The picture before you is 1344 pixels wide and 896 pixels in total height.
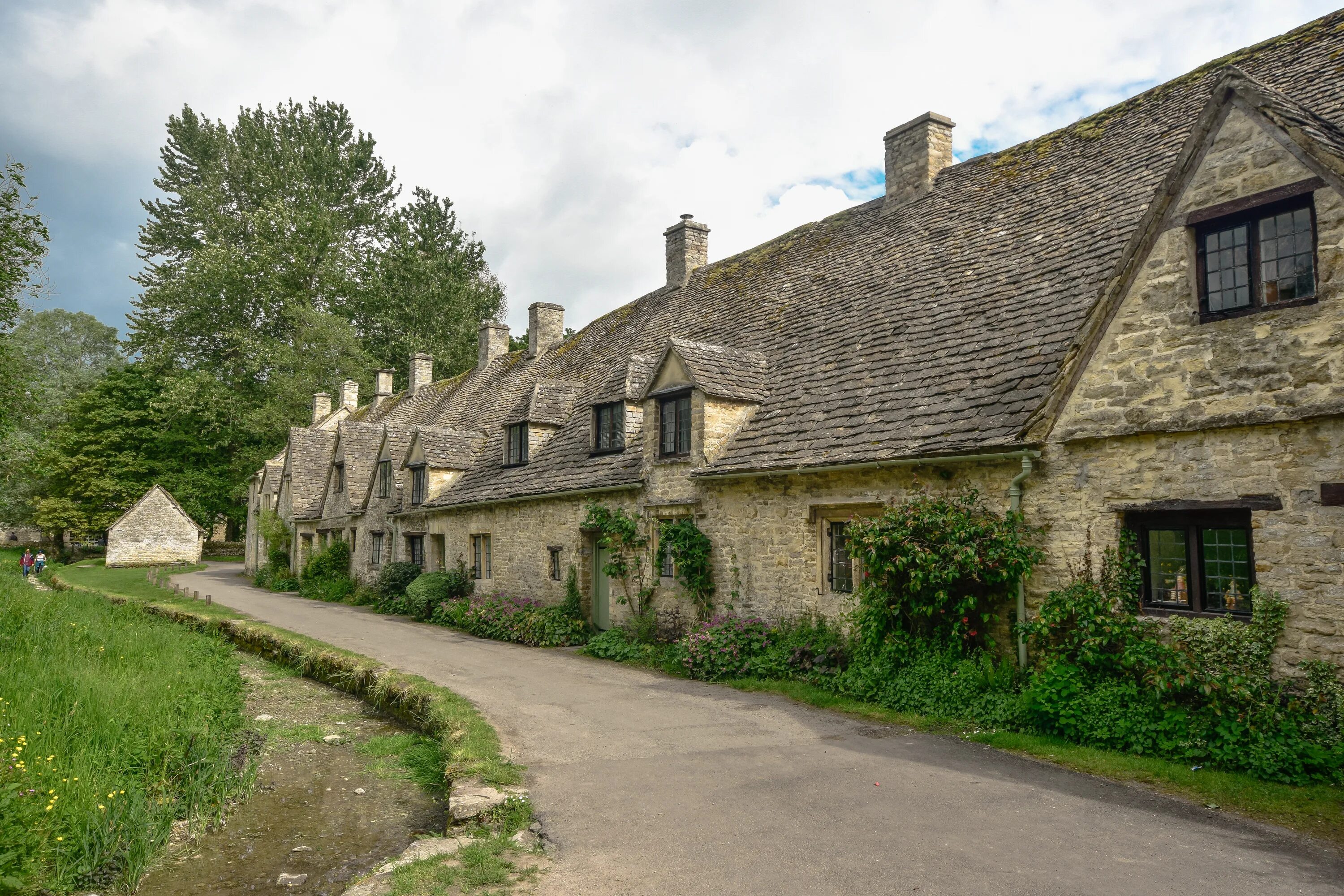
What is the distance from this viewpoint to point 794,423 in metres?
13.9

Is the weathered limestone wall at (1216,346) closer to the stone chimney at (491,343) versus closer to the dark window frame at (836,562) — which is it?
the dark window frame at (836,562)

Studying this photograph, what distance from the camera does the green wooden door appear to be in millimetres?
18188

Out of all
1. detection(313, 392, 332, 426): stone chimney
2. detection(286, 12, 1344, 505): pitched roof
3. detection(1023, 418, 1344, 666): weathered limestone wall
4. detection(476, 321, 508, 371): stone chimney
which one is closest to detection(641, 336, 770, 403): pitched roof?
detection(286, 12, 1344, 505): pitched roof

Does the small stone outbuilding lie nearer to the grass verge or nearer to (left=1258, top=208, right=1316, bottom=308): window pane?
the grass verge

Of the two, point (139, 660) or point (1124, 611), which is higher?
Answer: point (1124, 611)

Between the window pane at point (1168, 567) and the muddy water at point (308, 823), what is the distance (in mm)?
7558

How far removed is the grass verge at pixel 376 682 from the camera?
8.65 metres

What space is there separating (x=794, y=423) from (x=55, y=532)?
175ft

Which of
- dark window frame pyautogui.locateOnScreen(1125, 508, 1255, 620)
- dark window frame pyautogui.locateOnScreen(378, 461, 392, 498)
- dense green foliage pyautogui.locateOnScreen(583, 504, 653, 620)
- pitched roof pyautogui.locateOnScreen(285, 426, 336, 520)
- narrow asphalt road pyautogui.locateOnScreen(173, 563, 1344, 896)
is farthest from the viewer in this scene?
pitched roof pyautogui.locateOnScreen(285, 426, 336, 520)

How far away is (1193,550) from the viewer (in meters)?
8.80

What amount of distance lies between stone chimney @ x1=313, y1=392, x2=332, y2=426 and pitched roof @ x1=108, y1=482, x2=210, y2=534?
28.2 ft

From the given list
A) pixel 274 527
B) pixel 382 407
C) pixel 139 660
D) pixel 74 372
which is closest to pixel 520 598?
pixel 139 660

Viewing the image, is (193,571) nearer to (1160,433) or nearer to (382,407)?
(382,407)

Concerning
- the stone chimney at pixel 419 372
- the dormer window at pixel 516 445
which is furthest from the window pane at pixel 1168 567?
the stone chimney at pixel 419 372
